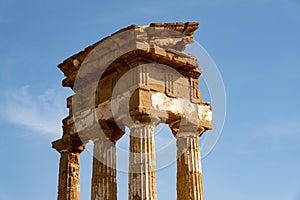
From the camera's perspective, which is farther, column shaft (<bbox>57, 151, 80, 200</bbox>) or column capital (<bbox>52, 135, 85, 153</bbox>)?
column capital (<bbox>52, 135, 85, 153</bbox>)

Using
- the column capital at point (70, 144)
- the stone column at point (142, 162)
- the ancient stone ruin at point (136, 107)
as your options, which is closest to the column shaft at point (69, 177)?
the ancient stone ruin at point (136, 107)

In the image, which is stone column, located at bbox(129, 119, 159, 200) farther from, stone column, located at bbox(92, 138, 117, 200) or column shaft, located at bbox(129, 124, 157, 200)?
stone column, located at bbox(92, 138, 117, 200)

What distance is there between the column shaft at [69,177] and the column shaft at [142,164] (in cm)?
379

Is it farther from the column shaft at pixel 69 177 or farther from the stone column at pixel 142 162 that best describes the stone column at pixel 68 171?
the stone column at pixel 142 162

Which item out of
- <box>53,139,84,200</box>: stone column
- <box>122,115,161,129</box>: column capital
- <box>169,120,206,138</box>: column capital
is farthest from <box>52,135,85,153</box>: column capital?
<box>169,120,206,138</box>: column capital

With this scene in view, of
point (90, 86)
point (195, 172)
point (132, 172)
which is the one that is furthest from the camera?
point (90, 86)

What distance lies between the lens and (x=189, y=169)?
2109 cm

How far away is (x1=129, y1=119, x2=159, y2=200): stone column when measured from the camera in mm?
19391

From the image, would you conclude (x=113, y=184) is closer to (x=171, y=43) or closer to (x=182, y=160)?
(x=182, y=160)

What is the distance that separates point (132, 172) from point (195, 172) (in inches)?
102

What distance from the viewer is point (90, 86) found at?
22.7 meters

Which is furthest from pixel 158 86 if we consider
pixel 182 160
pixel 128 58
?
pixel 182 160

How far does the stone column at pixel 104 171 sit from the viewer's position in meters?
21.3

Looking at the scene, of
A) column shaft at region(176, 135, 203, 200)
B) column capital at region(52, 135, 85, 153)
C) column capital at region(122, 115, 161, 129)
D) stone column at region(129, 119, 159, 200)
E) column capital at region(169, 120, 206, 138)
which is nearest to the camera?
stone column at region(129, 119, 159, 200)
